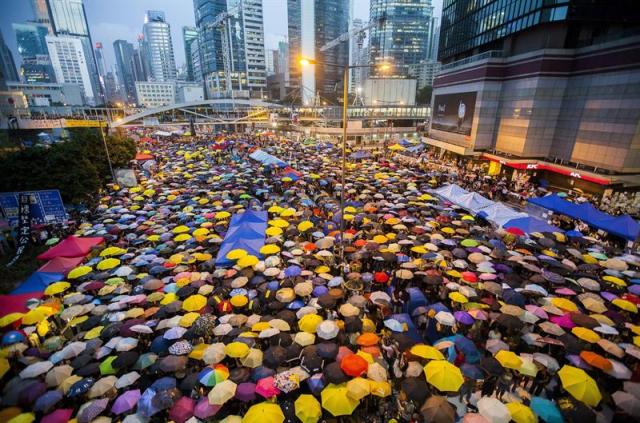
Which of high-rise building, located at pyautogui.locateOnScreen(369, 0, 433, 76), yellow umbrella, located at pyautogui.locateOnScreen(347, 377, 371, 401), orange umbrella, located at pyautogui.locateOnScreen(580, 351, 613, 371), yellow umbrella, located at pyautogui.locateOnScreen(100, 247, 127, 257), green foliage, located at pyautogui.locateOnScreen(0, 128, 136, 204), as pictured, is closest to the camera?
yellow umbrella, located at pyautogui.locateOnScreen(347, 377, 371, 401)

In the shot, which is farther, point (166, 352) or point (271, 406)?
Answer: point (166, 352)

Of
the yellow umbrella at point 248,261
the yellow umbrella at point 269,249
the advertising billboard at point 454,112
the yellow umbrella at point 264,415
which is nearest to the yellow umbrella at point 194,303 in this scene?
the yellow umbrella at point 248,261

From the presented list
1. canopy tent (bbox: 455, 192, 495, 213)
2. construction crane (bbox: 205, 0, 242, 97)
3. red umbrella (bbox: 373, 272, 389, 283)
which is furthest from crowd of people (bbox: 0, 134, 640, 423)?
construction crane (bbox: 205, 0, 242, 97)

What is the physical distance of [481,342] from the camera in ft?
33.0

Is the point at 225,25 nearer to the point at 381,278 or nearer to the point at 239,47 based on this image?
the point at 239,47

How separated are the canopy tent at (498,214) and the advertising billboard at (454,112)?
833 inches

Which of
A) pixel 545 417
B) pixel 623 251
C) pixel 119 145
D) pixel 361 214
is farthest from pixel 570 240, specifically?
pixel 119 145

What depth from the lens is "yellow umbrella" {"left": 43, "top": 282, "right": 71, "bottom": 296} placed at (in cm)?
1125

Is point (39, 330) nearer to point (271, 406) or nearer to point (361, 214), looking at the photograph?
point (271, 406)

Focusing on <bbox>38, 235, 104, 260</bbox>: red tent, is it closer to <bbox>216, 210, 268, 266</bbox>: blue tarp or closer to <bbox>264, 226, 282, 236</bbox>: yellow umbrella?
<bbox>216, 210, 268, 266</bbox>: blue tarp

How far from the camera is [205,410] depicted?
6973 mm

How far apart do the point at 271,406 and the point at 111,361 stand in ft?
16.2

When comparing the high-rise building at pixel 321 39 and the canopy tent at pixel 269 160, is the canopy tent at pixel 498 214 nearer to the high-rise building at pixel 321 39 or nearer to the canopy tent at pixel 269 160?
the canopy tent at pixel 269 160

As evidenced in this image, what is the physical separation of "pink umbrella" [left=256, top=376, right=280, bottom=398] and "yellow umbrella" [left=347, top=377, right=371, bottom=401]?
176 cm
